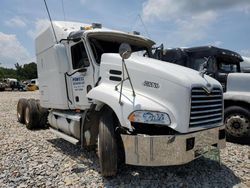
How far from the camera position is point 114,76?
5363 mm

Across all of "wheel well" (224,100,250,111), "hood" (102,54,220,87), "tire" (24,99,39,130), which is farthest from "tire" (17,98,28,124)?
"wheel well" (224,100,250,111)

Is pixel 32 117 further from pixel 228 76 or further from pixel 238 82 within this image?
pixel 238 82

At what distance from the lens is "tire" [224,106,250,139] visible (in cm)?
712

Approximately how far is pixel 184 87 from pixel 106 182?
6.80 feet

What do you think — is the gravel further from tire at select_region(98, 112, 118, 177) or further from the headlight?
the headlight

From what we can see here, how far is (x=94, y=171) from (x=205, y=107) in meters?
2.37

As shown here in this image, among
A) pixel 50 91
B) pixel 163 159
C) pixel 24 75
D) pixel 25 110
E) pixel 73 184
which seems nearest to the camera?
pixel 163 159

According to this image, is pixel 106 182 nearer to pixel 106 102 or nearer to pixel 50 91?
pixel 106 102

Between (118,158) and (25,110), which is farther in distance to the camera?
(25,110)

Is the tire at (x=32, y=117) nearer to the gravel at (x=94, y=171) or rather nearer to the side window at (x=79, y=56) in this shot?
the gravel at (x=94, y=171)

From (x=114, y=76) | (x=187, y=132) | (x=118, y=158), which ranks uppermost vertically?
(x=114, y=76)

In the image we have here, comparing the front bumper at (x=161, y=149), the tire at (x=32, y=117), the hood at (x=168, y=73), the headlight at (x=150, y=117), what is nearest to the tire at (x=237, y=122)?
the hood at (x=168, y=73)

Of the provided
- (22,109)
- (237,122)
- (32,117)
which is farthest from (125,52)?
(22,109)

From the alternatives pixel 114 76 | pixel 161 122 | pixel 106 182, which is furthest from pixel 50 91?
pixel 161 122
